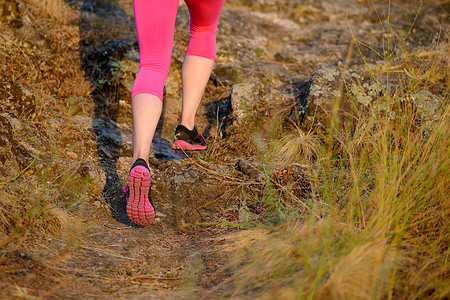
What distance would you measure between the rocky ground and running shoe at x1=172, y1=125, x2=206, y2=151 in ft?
0.50

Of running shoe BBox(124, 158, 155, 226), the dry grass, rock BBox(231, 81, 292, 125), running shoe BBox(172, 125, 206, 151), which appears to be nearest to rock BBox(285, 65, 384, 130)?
rock BBox(231, 81, 292, 125)

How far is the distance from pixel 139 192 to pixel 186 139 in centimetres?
82

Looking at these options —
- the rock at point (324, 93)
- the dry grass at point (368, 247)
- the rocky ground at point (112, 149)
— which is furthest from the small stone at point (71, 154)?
the rock at point (324, 93)

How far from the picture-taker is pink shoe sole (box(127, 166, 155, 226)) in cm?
187

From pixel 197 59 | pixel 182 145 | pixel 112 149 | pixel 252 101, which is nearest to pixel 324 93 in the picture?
pixel 252 101

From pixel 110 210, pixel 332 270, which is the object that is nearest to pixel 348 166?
pixel 332 270

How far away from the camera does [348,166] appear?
2439 millimetres

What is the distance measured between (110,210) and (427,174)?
1783 mm

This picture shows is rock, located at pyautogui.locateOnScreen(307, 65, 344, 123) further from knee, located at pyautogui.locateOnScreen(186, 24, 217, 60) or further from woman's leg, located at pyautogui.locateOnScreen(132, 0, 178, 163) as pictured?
woman's leg, located at pyautogui.locateOnScreen(132, 0, 178, 163)

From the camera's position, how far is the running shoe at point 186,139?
8.57 ft

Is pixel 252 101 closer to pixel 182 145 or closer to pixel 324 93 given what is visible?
pixel 324 93

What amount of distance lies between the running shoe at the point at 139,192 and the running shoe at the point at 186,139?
71cm

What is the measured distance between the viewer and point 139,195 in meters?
1.91

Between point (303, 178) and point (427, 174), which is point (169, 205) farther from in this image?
point (427, 174)
